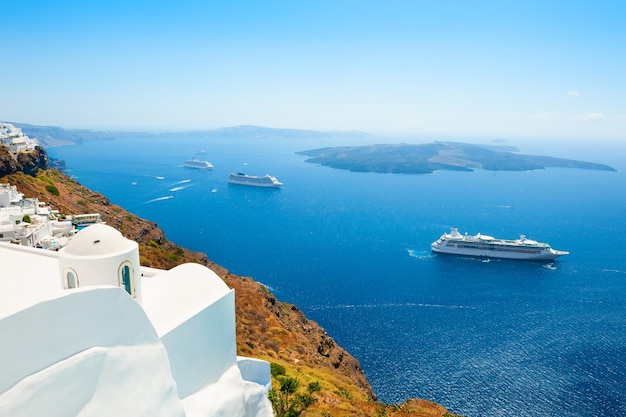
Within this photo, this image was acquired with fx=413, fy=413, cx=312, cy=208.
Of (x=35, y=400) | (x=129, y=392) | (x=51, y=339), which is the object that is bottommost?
(x=129, y=392)

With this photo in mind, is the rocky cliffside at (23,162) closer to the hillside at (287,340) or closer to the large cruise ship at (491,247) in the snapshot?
the hillside at (287,340)

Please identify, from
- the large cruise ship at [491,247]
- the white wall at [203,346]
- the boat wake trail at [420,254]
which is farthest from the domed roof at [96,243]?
the large cruise ship at [491,247]

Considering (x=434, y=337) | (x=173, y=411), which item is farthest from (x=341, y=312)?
(x=173, y=411)

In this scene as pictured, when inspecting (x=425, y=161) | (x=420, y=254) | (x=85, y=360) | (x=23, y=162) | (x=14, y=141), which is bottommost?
(x=420, y=254)

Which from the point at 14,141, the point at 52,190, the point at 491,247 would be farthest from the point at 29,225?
the point at 491,247

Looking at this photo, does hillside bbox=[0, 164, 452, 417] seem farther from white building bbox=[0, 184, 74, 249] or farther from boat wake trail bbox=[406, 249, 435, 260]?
boat wake trail bbox=[406, 249, 435, 260]

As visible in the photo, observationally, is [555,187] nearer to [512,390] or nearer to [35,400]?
Answer: [512,390]

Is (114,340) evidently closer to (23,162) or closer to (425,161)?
(23,162)
